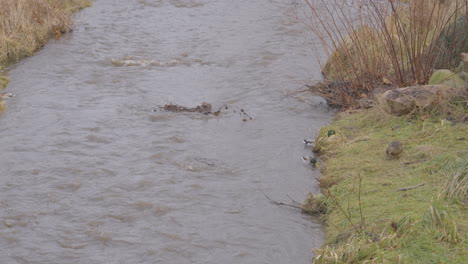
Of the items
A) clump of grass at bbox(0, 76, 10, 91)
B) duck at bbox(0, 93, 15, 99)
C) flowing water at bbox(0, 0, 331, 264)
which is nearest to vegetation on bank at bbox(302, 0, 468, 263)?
flowing water at bbox(0, 0, 331, 264)

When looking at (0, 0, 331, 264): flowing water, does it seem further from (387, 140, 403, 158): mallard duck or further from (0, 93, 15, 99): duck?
(387, 140, 403, 158): mallard duck

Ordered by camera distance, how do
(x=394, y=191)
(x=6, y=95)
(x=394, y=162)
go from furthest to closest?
(x=6, y=95), (x=394, y=162), (x=394, y=191)

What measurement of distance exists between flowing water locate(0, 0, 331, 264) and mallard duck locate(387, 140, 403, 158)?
0.97 m

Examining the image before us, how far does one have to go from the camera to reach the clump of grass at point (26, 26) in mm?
12672

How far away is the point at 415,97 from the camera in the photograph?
327 inches

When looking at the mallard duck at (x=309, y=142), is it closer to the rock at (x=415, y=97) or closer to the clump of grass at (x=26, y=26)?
the rock at (x=415, y=97)

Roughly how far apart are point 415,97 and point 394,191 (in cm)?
233

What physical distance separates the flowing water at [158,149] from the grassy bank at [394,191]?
1.31ft

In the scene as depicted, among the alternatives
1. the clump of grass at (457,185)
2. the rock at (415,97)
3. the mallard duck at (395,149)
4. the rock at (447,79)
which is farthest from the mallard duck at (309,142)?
the clump of grass at (457,185)

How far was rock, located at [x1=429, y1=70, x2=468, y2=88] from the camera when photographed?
8.46 metres

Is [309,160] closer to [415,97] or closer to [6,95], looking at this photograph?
[415,97]

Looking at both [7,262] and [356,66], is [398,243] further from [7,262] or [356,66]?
[356,66]

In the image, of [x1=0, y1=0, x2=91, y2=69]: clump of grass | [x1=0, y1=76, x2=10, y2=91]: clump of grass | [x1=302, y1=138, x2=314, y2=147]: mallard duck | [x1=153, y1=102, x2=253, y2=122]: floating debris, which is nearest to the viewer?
[x1=302, y1=138, x2=314, y2=147]: mallard duck

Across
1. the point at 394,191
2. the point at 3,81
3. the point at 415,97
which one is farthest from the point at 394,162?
the point at 3,81
